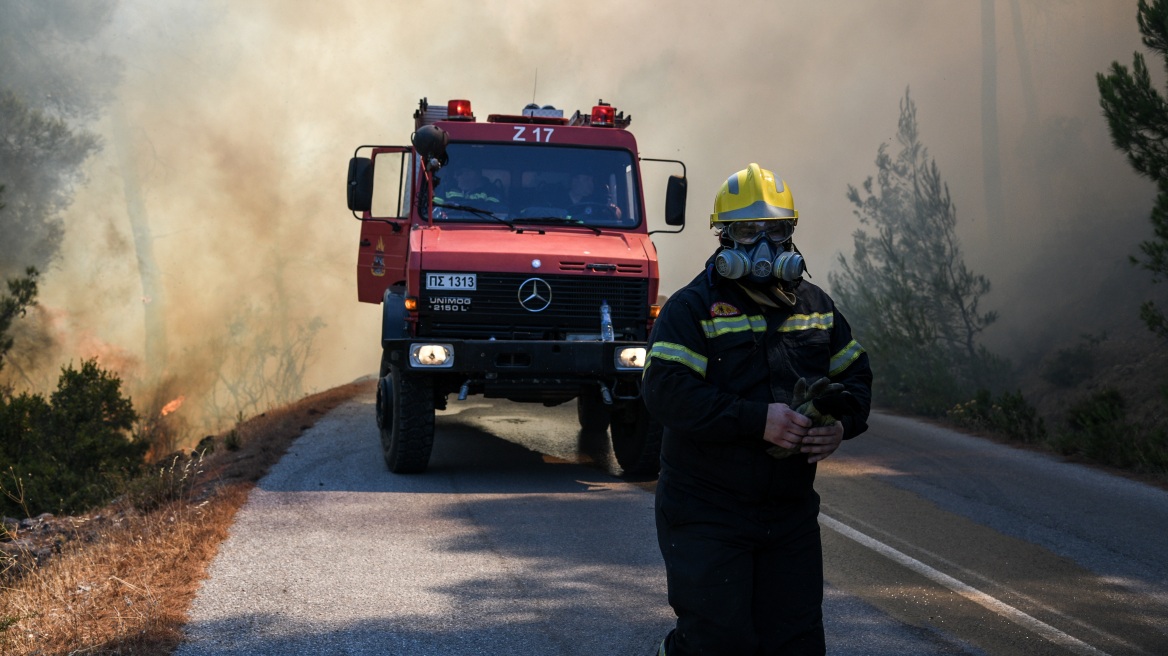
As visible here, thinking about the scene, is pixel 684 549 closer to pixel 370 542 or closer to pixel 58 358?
pixel 370 542

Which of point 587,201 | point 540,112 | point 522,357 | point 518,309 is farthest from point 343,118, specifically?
point 522,357

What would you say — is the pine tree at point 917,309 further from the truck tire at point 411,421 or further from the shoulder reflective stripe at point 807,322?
the shoulder reflective stripe at point 807,322

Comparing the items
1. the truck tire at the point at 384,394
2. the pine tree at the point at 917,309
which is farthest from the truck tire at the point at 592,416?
the pine tree at the point at 917,309

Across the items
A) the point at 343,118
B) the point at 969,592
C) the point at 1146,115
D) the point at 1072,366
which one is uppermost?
the point at 343,118

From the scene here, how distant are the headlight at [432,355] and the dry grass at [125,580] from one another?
4.96ft

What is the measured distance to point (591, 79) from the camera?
43.2 meters

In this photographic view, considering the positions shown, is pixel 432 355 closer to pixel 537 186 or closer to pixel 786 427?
pixel 537 186

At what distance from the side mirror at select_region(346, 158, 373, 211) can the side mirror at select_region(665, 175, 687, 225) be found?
235 centimetres

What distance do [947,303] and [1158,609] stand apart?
15.7m

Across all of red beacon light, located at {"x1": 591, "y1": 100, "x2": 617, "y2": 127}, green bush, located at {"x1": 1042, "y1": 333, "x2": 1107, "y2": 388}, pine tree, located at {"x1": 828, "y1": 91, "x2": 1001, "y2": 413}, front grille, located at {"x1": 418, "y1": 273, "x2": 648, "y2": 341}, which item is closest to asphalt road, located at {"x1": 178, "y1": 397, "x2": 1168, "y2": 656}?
front grille, located at {"x1": 418, "y1": 273, "x2": 648, "y2": 341}

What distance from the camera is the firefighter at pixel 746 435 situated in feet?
10.2

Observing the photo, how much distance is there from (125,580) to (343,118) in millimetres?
45491

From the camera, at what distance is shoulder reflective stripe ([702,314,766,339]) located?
10.6 feet

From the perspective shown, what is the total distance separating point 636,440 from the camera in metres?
8.90
